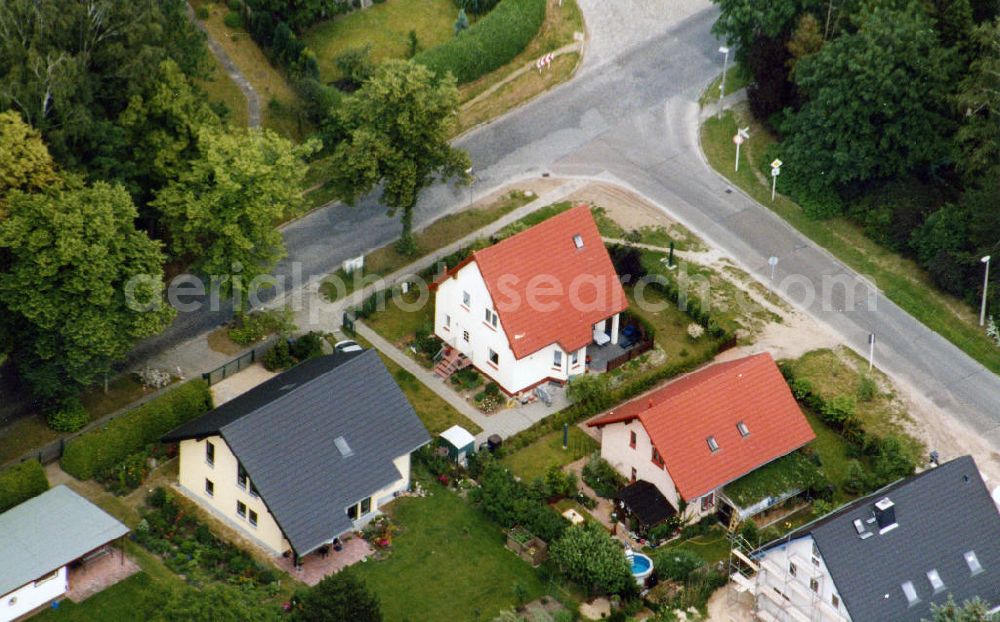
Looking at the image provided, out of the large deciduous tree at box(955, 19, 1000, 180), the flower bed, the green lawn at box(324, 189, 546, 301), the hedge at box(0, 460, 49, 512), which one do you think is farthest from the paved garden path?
the large deciduous tree at box(955, 19, 1000, 180)

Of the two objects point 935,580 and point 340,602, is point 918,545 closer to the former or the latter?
point 935,580

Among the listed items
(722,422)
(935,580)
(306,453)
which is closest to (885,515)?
(935,580)

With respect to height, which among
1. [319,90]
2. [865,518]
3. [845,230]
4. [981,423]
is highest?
[319,90]

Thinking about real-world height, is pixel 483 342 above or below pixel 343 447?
above

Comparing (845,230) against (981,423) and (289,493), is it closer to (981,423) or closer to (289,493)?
→ (981,423)

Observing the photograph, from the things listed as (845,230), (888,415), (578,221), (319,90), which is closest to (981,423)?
(888,415)

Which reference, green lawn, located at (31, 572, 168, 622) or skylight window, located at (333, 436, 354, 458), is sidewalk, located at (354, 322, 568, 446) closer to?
skylight window, located at (333, 436, 354, 458)
